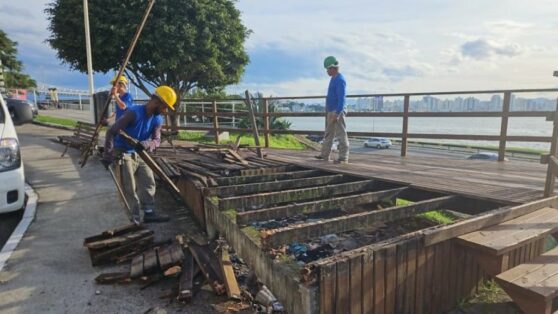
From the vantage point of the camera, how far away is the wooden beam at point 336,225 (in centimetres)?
283

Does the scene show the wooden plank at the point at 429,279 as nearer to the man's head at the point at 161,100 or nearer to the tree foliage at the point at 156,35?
the man's head at the point at 161,100

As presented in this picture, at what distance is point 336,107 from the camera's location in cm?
639

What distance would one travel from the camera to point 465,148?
4181 cm

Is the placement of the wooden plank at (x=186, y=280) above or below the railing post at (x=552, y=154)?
below

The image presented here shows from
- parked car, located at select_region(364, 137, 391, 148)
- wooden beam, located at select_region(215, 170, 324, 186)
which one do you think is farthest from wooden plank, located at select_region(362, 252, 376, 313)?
parked car, located at select_region(364, 137, 391, 148)

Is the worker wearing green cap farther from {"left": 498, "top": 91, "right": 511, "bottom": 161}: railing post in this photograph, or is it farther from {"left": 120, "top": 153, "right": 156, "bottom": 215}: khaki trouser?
{"left": 120, "top": 153, "right": 156, "bottom": 215}: khaki trouser

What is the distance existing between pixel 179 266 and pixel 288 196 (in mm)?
1427

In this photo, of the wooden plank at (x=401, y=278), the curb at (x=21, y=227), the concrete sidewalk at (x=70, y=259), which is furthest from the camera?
the curb at (x=21, y=227)

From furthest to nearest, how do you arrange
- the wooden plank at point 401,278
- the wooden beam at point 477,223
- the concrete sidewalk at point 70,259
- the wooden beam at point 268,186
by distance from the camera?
the wooden beam at point 268,186 → the concrete sidewalk at point 70,259 → the wooden beam at point 477,223 → the wooden plank at point 401,278

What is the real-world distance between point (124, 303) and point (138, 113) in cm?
251

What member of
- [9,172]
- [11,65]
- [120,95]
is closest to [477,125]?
[120,95]

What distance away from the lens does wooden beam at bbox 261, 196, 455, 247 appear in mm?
2828

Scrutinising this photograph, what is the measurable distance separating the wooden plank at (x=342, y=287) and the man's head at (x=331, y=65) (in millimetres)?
4597

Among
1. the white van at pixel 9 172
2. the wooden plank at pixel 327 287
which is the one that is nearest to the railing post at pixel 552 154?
the wooden plank at pixel 327 287
